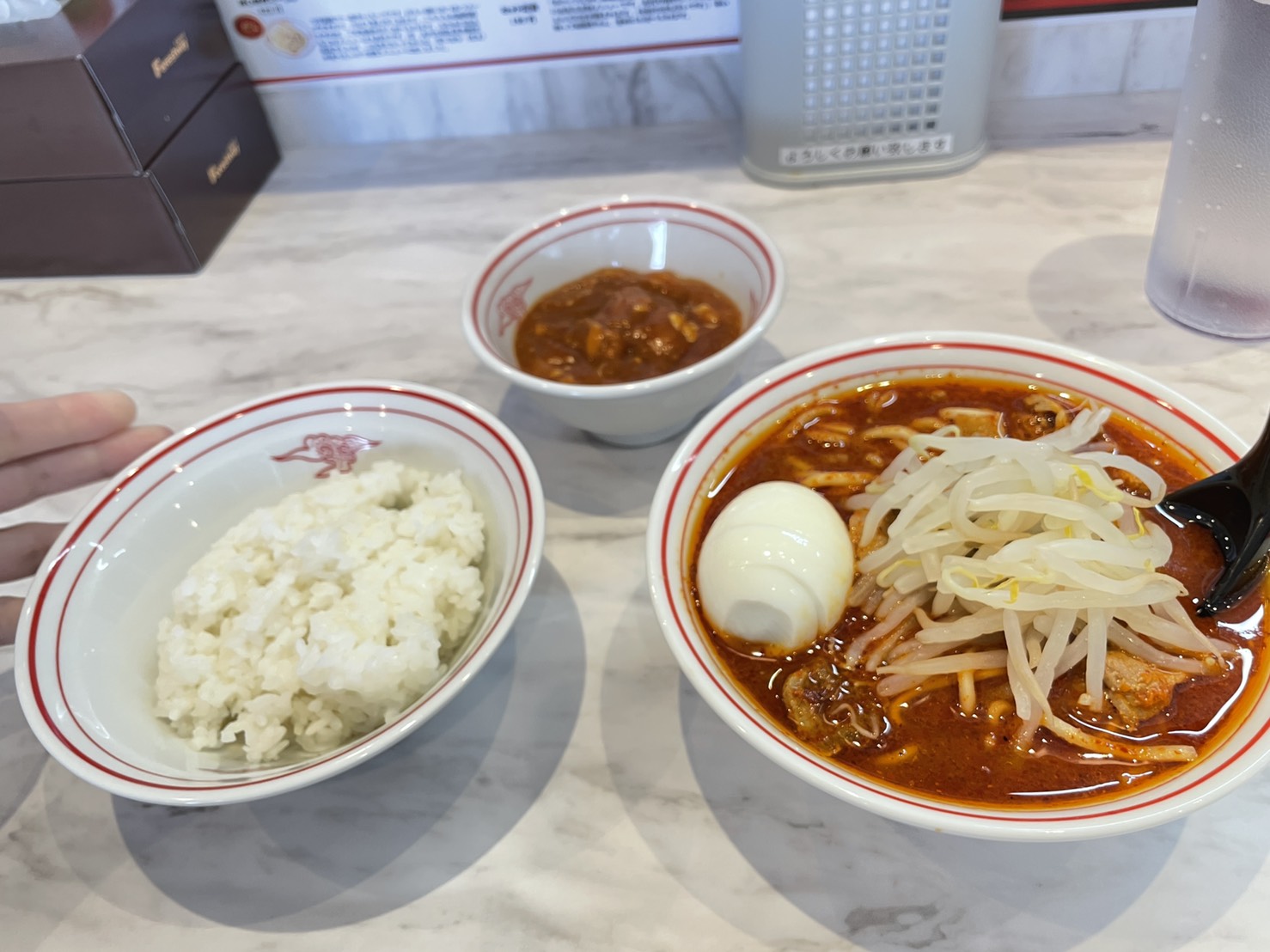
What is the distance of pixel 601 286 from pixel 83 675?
1028 millimetres

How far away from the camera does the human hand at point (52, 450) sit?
1.37 meters

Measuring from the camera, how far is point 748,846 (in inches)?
42.7

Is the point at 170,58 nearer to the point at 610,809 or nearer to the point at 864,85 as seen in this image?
the point at 864,85

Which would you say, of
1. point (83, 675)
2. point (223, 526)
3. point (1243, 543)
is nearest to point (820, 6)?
point (1243, 543)

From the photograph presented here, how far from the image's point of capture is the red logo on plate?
5.06 ft

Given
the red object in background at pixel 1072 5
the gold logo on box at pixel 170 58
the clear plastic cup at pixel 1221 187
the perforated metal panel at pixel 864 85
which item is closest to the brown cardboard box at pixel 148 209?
the gold logo on box at pixel 170 58

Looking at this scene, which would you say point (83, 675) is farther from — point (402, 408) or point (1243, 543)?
point (1243, 543)

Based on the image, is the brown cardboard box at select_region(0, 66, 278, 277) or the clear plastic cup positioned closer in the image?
the clear plastic cup

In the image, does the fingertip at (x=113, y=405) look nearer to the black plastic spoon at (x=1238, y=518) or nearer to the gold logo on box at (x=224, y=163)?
the gold logo on box at (x=224, y=163)

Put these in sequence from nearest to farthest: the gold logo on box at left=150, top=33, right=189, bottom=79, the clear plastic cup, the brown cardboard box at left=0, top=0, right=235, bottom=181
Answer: the clear plastic cup < the brown cardboard box at left=0, top=0, right=235, bottom=181 < the gold logo on box at left=150, top=33, right=189, bottom=79

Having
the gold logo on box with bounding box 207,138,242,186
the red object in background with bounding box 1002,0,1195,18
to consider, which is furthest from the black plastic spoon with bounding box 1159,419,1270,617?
the gold logo on box with bounding box 207,138,242,186

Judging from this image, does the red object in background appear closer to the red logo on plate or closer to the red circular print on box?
the red logo on plate

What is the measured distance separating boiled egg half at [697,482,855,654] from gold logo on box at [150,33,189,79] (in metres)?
1.74

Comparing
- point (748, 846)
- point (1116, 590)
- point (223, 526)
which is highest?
point (1116, 590)
